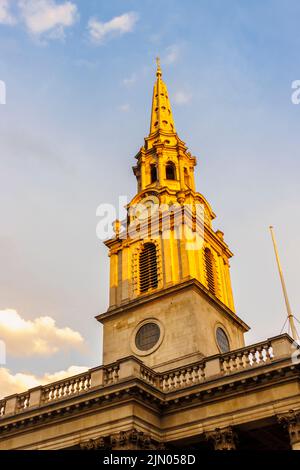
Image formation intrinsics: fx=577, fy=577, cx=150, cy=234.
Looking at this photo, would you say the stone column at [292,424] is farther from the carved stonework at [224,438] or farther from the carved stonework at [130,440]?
the carved stonework at [130,440]

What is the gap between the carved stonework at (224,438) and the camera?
24.0 meters

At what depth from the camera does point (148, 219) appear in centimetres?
4112

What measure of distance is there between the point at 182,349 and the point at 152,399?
764cm

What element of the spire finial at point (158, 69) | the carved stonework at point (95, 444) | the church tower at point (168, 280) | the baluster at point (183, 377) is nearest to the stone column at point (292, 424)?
the baluster at point (183, 377)

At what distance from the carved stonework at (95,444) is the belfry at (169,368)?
5cm

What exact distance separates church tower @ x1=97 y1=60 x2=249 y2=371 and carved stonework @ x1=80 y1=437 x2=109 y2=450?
8.40 meters

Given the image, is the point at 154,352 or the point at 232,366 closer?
the point at 232,366

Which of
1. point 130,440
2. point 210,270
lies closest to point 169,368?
point 130,440

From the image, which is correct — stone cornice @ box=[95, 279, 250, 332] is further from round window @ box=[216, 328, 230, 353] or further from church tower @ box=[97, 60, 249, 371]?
round window @ box=[216, 328, 230, 353]

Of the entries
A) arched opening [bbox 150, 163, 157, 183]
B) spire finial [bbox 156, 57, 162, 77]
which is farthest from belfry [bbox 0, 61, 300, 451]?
spire finial [bbox 156, 57, 162, 77]
